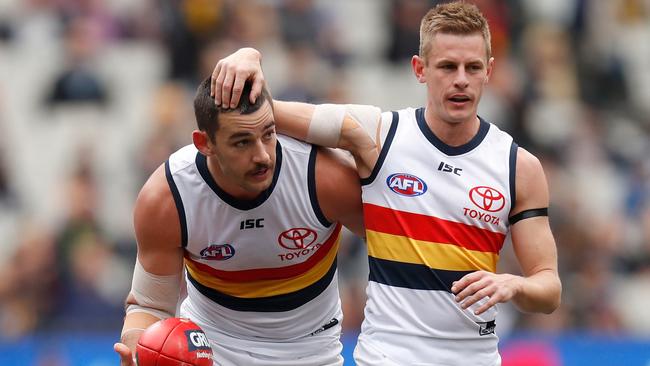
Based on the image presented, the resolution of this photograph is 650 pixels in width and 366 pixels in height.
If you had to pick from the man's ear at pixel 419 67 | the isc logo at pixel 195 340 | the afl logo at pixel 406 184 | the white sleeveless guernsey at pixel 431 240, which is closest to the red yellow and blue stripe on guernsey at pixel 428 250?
the white sleeveless guernsey at pixel 431 240

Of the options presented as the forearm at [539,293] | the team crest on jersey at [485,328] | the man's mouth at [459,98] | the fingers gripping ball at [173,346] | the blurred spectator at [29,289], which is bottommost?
the blurred spectator at [29,289]

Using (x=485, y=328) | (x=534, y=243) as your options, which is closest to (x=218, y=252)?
(x=485, y=328)

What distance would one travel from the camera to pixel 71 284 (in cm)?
1282

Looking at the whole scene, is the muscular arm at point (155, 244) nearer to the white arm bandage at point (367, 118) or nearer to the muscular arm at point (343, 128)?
the muscular arm at point (343, 128)

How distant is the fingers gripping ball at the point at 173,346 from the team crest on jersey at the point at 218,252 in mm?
489

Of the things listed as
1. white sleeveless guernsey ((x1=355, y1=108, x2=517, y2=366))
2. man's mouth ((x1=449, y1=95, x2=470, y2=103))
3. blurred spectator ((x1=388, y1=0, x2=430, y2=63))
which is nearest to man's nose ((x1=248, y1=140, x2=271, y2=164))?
white sleeveless guernsey ((x1=355, y1=108, x2=517, y2=366))

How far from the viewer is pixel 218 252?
7352 mm

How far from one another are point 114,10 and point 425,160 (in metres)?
8.98

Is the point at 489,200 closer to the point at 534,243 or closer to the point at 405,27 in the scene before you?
the point at 534,243

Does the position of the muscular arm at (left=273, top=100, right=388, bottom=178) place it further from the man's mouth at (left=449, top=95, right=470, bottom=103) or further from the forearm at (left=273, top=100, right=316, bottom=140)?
the man's mouth at (left=449, top=95, right=470, bottom=103)

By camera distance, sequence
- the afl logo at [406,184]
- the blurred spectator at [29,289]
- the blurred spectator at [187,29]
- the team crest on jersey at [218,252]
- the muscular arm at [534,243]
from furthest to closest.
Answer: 1. the blurred spectator at [187,29]
2. the blurred spectator at [29,289]
3. the team crest on jersey at [218,252]
4. the afl logo at [406,184]
5. the muscular arm at [534,243]

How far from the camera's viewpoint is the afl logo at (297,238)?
734cm

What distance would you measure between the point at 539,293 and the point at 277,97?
7695 mm

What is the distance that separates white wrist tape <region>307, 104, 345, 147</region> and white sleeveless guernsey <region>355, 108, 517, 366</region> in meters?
0.27
